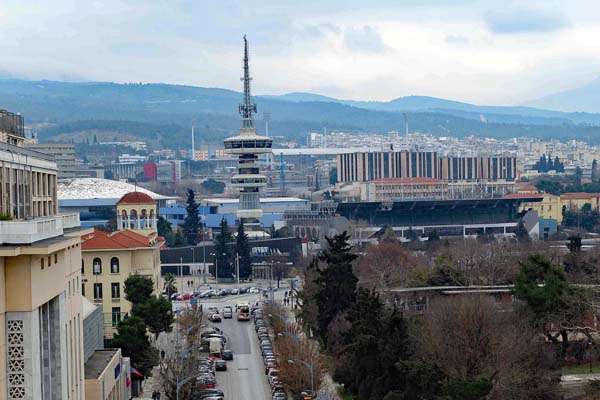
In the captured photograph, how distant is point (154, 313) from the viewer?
5459 centimetres

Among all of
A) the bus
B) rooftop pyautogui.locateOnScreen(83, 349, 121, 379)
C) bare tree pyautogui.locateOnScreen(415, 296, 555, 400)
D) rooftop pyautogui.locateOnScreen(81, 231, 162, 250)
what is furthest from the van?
the bus

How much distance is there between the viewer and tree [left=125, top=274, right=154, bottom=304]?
58156 mm

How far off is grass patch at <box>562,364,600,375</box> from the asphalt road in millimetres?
8837

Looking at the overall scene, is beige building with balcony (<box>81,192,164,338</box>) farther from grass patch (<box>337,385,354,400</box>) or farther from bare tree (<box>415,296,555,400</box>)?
bare tree (<box>415,296,555,400</box>)

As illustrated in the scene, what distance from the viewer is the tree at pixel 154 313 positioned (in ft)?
178

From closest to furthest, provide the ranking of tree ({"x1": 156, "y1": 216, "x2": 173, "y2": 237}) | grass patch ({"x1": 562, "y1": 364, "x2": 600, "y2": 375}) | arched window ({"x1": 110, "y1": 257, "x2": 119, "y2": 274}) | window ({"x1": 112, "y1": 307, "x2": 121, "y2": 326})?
grass patch ({"x1": 562, "y1": 364, "x2": 600, "y2": 375}), window ({"x1": 112, "y1": 307, "x2": 121, "y2": 326}), arched window ({"x1": 110, "y1": 257, "x2": 119, "y2": 274}), tree ({"x1": 156, "y1": 216, "x2": 173, "y2": 237})

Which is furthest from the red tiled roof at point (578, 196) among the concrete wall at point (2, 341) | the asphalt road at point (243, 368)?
the concrete wall at point (2, 341)

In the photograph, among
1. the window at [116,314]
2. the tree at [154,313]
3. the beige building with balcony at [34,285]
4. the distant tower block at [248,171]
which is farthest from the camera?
the distant tower block at [248,171]

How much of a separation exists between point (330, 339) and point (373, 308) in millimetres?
10691

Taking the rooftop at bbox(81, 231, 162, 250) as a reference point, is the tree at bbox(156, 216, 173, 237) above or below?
below

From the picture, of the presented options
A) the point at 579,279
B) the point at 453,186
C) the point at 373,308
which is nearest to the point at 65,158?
the point at 453,186

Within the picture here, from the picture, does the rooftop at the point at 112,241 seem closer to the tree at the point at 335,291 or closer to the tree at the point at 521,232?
the tree at the point at 335,291

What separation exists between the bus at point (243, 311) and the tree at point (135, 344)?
74.1ft

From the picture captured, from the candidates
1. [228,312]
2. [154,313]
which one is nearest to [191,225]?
[228,312]
